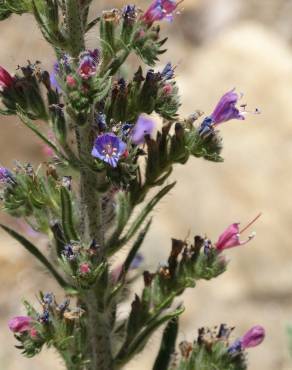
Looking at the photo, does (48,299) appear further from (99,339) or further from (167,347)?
(167,347)

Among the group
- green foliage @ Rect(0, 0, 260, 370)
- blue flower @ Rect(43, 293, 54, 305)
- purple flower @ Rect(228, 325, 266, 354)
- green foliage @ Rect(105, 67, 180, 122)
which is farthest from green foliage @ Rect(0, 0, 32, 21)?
A: purple flower @ Rect(228, 325, 266, 354)

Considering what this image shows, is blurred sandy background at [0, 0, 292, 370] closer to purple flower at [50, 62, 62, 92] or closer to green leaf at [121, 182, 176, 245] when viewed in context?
green leaf at [121, 182, 176, 245]

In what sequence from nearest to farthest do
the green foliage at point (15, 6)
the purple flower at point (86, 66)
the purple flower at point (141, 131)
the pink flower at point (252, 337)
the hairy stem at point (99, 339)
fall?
the purple flower at point (86, 66) < the green foliage at point (15, 6) < the hairy stem at point (99, 339) < the purple flower at point (141, 131) < the pink flower at point (252, 337)

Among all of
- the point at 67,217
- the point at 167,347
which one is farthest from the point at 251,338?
the point at 67,217

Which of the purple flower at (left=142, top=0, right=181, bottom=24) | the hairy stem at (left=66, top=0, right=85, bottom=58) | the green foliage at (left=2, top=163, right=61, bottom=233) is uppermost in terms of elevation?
the purple flower at (left=142, top=0, right=181, bottom=24)

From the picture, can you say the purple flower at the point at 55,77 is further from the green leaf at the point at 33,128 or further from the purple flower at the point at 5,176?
the purple flower at the point at 5,176

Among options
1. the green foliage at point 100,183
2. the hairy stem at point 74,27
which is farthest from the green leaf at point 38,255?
the hairy stem at point 74,27

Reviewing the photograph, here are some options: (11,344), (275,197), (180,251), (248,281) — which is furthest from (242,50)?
(180,251)

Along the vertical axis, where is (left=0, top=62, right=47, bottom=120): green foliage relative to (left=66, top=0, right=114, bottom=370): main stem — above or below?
above
